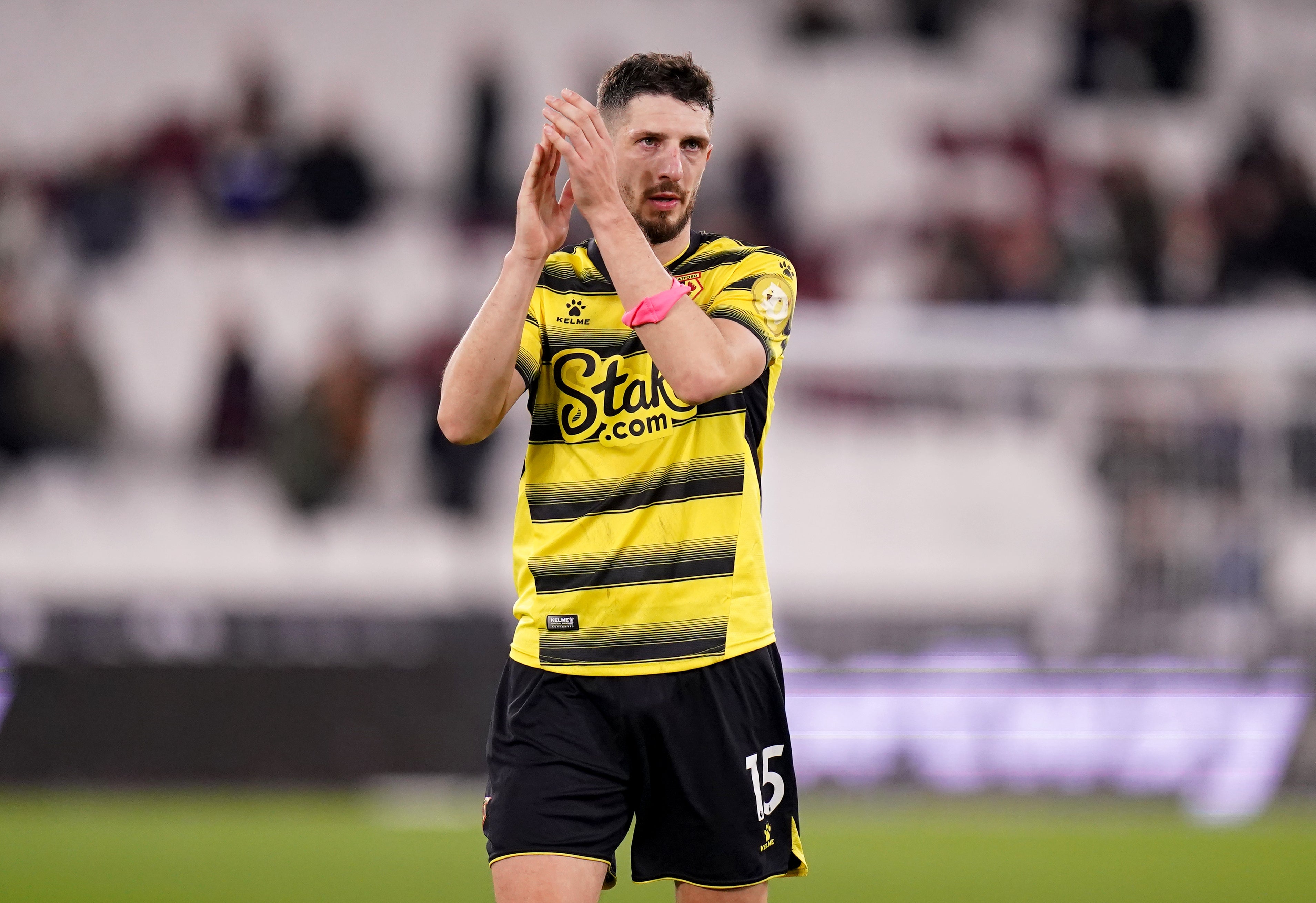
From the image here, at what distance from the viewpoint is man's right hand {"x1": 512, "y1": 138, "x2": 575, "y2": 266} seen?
3.16 m

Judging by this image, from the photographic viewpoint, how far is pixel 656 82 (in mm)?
3309

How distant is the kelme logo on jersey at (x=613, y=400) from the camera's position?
332 cm

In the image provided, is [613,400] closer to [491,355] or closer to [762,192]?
[491,355]

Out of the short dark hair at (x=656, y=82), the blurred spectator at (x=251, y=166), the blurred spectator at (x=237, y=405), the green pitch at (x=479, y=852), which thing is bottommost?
the green pitch at (x=479, y=852)

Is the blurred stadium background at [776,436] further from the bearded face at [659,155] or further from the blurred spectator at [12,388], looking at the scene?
the bearded face at [659,155]

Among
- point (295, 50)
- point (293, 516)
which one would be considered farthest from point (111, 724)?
point (295, 50)

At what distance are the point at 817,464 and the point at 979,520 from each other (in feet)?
3.55

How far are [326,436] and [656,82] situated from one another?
922cm

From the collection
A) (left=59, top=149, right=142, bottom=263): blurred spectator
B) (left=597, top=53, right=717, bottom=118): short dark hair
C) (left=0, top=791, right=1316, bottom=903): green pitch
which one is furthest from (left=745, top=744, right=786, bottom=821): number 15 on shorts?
(left=59, top=149, right=142, bottom=263): blurred spectator

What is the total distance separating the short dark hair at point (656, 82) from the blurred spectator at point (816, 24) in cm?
1135

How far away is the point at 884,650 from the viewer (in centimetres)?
880

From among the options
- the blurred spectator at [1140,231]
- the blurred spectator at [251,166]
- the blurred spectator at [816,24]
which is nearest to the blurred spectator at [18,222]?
the blurred spectator at [251,166]

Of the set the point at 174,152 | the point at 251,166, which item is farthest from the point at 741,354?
the point at 174,152

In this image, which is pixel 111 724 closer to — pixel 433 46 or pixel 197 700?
pixel 197 700
